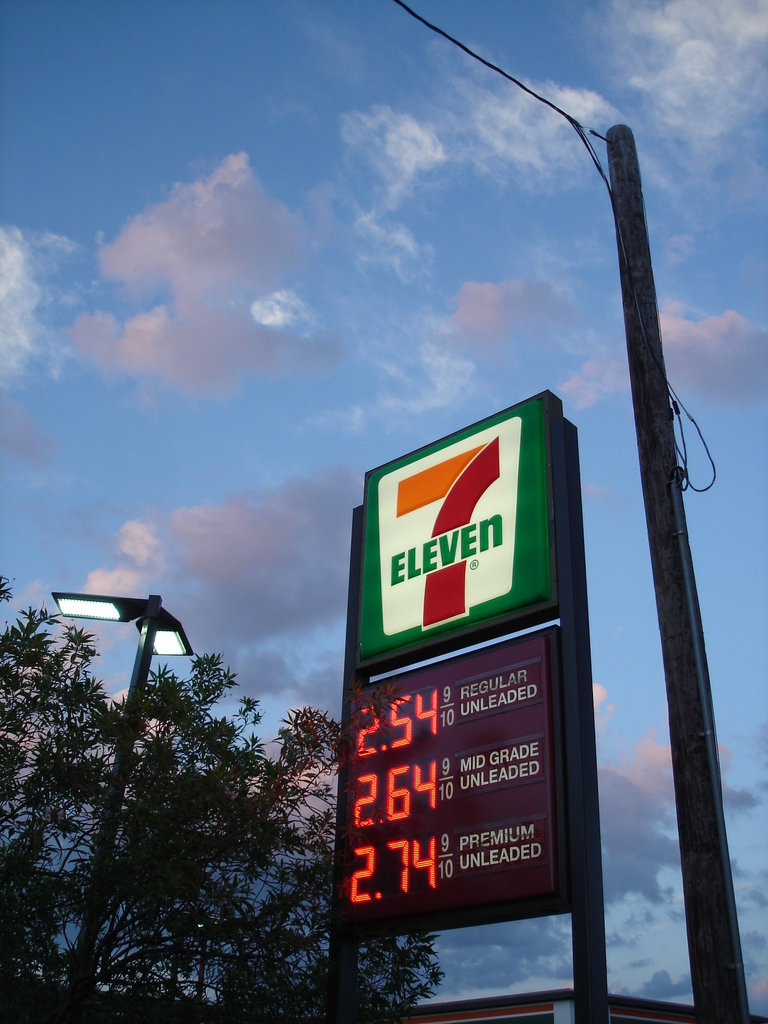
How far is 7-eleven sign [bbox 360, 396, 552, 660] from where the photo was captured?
433 inches

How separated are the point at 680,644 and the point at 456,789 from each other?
3.19 meters

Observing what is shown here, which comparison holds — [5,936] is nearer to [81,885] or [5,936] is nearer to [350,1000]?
[81,885]

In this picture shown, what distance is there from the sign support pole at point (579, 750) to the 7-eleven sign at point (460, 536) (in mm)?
223

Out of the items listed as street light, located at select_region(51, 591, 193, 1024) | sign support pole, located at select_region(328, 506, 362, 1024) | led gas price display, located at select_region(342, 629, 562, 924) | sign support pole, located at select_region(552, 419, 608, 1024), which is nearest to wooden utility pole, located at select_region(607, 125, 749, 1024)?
sign support pole, located at select_region(552, 419, 608, 1024)

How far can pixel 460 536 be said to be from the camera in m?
11.8

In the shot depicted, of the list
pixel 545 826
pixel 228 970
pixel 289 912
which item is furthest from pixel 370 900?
pixel 545 826

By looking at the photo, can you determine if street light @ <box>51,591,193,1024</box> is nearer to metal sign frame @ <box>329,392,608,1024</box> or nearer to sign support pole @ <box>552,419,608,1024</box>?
metal sign frame @ <box>329,392,608,1024</box>

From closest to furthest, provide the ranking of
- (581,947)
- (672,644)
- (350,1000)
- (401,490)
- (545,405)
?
(672,644) → (581,947) → (350,1000) → (545,405) → (401,490)

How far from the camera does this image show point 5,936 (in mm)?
9195

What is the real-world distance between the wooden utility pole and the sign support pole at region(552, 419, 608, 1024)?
1944mm

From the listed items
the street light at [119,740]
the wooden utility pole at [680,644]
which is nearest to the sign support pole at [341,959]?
the street light at [119,740]

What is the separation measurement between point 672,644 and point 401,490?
227 inches

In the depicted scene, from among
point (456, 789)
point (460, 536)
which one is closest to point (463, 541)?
point (460, 536)

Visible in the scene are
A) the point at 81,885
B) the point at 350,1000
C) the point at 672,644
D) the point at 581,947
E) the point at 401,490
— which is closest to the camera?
the point at 672,644
